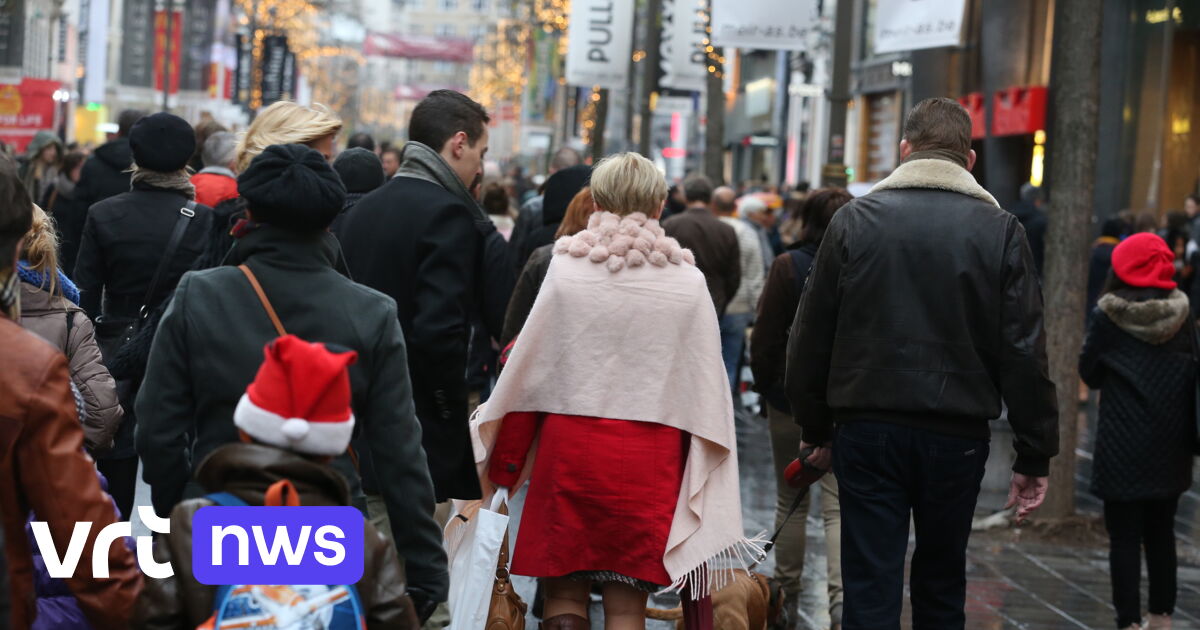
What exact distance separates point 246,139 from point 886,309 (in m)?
2.38

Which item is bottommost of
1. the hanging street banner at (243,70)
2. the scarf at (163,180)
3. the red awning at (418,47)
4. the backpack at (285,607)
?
the backpack at (285,607)

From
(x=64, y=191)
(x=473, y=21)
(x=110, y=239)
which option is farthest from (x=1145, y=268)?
(x=473, y=21)

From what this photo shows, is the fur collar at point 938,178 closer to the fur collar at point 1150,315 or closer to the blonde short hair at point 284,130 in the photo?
the blonde short hair at point 284,130

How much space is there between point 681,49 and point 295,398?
22.8 meters

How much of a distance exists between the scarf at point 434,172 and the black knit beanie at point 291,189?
1648 millimetres

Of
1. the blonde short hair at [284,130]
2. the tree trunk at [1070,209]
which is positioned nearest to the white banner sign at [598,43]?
the tree trunk at [1070,209]

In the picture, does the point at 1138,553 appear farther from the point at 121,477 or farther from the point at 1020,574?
the point at 121,477

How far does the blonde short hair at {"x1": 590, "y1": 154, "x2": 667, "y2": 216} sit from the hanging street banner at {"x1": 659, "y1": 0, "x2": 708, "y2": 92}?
19.5 metres

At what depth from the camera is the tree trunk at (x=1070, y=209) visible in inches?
404

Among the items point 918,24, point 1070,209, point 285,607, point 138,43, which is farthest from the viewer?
point 138,43

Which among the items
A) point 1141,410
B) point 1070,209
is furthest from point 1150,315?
point 1070,209

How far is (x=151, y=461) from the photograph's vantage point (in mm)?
4211

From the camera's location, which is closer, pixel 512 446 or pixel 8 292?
pixel 8 292

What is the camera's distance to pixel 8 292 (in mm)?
3570
